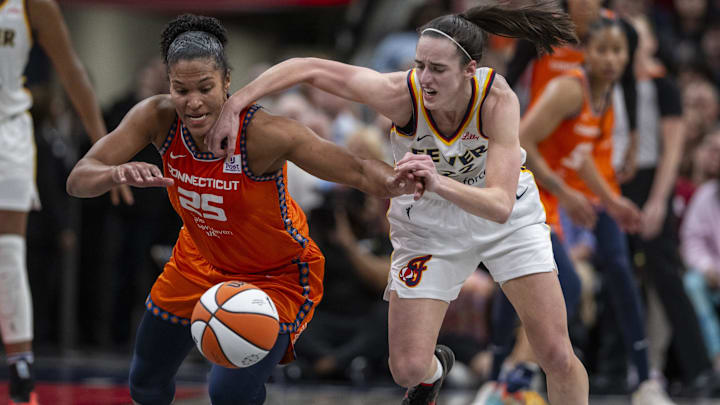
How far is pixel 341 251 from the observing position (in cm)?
736

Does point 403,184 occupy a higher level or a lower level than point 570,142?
higher

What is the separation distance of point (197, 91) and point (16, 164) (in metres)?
1.53

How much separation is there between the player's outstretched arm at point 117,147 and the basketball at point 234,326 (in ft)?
1.92

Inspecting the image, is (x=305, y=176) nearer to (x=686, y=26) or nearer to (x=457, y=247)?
(x=457, y=247)

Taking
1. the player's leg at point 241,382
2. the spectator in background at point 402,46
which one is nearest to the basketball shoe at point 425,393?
the player's leg at point 241,382

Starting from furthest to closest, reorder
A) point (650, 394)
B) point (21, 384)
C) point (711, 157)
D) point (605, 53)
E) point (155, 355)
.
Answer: point (711, 157), point (650, 394), point (605, 53), point (21, 384), point (155, 355)

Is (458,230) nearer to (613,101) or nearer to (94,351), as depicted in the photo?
(613,101)

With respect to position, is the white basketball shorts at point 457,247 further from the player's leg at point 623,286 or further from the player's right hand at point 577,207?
the player's leg at point 623,286

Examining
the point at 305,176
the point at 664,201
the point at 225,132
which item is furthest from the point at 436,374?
the point at 305,176

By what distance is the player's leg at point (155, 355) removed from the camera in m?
4.14

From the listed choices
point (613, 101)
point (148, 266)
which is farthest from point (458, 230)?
point (148, 266)

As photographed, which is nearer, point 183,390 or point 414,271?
point 414,271

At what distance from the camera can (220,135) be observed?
3820 mm

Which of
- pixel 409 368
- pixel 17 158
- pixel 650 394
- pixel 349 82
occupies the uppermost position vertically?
pixel 349 82
